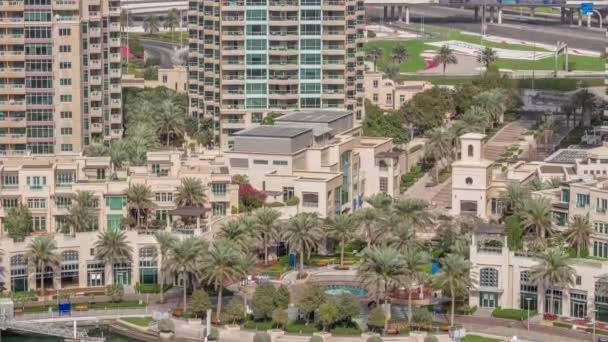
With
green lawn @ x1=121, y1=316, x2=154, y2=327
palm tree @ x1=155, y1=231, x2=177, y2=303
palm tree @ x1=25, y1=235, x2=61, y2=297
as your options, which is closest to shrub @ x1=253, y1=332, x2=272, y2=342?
green lawn @ x1=121, y1=316, x2=154, y2=327

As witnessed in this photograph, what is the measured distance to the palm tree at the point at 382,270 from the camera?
126062mm

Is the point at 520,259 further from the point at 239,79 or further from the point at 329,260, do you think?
the point at 239,79

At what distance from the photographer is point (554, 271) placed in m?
127

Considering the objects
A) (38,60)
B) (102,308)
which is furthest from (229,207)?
(38,60)

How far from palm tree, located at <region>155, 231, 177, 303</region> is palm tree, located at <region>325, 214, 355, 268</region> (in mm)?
13429

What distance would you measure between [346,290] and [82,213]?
20872 millimetres

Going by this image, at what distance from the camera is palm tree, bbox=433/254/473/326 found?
12694 centimetres

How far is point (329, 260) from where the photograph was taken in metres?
146

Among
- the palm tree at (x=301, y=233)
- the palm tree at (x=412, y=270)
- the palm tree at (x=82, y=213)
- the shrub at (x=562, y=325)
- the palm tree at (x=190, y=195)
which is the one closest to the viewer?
the palm tree at (x=412, y=270)

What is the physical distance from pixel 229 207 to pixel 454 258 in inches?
1031

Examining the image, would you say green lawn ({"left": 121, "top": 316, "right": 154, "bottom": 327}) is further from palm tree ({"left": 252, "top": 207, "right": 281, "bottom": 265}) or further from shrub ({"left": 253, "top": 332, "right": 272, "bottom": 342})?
palm tree ({"left": 252, "top": 207, "right": 281, "bottom": 265})

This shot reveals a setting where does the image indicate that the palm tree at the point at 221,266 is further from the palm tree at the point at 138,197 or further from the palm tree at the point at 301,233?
the palm tree at the point at 138,197

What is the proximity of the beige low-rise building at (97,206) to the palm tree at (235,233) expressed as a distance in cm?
269

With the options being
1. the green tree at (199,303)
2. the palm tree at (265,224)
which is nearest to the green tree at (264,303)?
the green tree at (199,303)
